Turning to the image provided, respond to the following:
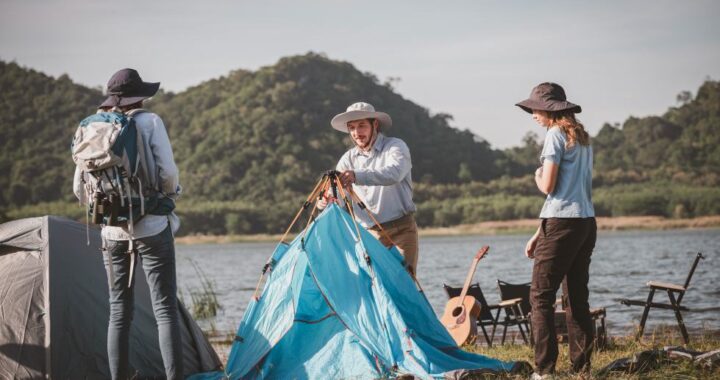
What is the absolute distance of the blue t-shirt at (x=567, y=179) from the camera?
5.32m

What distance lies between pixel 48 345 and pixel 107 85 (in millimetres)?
1903

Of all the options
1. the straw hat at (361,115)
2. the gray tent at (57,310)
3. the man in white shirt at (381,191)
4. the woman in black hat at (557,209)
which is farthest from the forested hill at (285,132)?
the woman in black hat at (557,209)

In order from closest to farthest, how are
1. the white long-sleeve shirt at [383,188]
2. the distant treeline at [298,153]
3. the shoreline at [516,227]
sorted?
the white long-sleeve shirt at [383,188], the shoreline at [516,227], the distant treeline at [298,153]

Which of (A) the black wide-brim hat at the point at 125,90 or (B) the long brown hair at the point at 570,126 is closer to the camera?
(A) the black wide-brim hat at the point at 125,90

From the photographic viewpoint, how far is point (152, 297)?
5129 mm

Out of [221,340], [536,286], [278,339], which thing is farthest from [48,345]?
[221,340]

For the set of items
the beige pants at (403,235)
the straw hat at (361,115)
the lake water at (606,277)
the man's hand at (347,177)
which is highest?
the straw hat at (361,115)

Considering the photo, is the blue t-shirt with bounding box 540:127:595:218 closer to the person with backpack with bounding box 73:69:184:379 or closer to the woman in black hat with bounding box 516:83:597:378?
the woman in black hat with bounding box 516:83:597:378

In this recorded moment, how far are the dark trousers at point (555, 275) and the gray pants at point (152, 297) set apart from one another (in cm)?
218

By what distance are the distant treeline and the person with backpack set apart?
66122 mm

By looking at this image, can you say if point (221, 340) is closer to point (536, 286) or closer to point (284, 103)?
point (536, 286)

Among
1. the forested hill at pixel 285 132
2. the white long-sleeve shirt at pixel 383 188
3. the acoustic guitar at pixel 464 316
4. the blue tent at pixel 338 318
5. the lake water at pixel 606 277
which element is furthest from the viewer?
the forested hill at pixel 285 132

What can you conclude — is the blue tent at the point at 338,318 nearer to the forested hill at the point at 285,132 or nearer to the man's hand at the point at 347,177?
the man's hand at the point at 347,177

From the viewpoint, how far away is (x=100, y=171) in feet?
16.4
